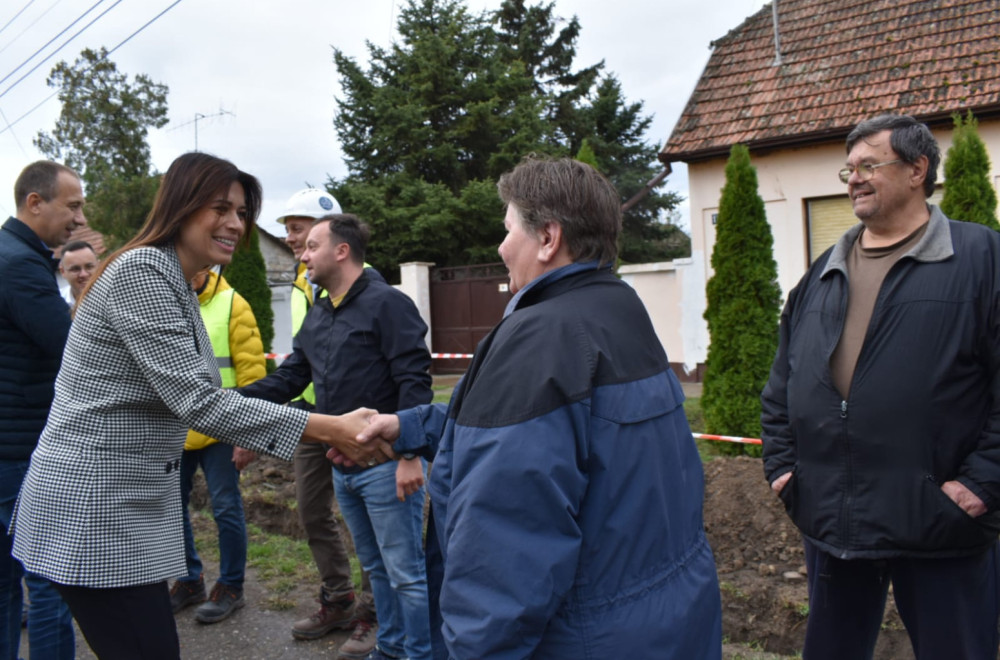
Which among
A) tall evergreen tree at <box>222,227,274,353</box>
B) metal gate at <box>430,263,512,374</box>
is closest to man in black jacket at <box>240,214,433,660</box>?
tall evergreen tree at <box>222,227,274,353</box>

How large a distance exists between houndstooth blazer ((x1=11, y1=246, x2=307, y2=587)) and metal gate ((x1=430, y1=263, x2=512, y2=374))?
14849 millimetres

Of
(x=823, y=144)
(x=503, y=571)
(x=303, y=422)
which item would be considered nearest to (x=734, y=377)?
(x=823, y=144)

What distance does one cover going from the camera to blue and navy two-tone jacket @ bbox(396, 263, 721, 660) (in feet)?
5.14

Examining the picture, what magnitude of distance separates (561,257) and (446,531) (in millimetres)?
708

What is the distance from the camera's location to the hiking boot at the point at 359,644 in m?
3.90

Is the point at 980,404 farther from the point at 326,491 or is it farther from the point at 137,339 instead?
the point at 326,491

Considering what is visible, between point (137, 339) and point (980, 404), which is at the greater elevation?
point (137, 339)

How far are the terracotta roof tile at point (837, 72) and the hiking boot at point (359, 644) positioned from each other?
30.9 ft

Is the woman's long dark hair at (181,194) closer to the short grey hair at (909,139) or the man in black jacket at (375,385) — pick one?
the man in black jacket at (375,385)

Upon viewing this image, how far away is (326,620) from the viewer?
420 cm

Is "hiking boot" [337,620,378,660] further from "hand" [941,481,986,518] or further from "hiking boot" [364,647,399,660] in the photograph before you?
"hand" [941,481,986,518]

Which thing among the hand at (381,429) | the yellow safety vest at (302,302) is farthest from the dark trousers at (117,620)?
the yellow safety vest at (302,302)

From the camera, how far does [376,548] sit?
3754 mm

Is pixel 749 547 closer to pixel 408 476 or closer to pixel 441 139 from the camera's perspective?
pixel 408 476
